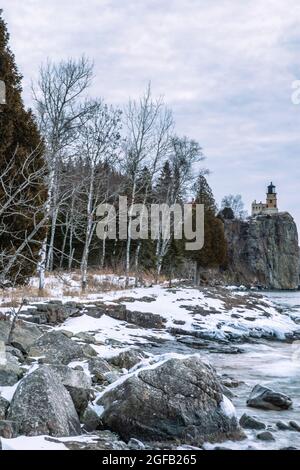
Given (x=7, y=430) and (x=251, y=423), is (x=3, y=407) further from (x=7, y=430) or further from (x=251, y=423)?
(x=251, y=423)

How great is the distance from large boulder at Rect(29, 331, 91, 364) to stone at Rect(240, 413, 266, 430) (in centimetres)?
346

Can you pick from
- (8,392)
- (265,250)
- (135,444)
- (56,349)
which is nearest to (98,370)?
(56,349)

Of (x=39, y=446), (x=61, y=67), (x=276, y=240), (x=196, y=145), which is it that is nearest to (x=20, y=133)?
(x=61, y=67)

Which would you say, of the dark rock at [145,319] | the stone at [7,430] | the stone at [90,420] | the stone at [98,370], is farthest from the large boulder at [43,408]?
the dark rock at [145,319]

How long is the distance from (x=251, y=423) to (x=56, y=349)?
401cm

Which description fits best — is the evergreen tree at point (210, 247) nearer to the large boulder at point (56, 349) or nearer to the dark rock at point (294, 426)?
the large boulder at point (56, 349)

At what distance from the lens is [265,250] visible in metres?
86.2

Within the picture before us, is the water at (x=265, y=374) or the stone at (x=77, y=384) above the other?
the stone at (x=77, y=384)

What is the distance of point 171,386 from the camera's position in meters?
6.48

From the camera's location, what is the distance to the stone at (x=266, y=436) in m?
6.30

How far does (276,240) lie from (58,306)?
78.3m

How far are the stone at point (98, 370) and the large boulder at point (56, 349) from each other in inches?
17.5

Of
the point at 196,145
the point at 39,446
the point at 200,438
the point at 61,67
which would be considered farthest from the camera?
the point at 196,145

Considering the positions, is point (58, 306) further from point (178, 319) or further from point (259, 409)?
point (259, 409)
